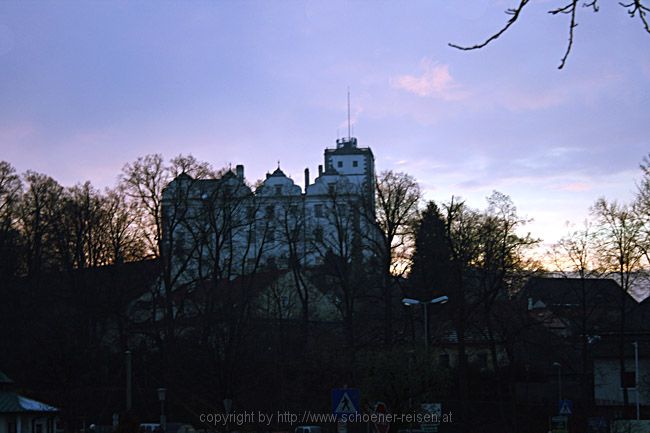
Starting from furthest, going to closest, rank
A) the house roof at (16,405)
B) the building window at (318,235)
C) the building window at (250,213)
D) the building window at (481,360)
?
the building window at (481,360)
the building window at (318,235)
the building window at (250,213)
the house roof at (16,405)

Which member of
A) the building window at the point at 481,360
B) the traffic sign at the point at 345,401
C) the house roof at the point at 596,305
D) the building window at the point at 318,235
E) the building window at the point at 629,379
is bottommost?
the building window at the point at 629,379

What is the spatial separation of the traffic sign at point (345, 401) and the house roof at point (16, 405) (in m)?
26.4

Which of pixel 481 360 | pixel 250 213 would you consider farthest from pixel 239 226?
pixel 481 360

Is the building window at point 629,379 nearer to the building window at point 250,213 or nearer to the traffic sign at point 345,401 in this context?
the building window at point 250,213

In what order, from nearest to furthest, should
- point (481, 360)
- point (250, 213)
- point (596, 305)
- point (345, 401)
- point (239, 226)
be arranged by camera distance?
point (345, 401) < point (596, 305) < point (239, 226) < point (250, 213) < point (481, 360)

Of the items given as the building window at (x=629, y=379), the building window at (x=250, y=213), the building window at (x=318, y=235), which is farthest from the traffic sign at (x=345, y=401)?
the building window at (x=318, y=235)

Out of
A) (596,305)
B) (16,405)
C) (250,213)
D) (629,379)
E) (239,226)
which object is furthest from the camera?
(250,213)

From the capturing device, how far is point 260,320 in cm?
5766

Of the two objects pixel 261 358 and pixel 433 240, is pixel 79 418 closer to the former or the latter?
pixel 261 358

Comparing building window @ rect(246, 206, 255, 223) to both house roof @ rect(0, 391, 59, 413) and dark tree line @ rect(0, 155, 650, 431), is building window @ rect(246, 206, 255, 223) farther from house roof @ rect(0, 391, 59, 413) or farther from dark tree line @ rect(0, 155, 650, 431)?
house roof @ rect(0, 391, 59, 413)

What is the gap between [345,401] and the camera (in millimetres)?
17953

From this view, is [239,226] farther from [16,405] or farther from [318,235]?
[16,405]

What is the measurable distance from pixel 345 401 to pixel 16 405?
2712cm

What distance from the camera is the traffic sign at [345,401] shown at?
17875 millimetres
